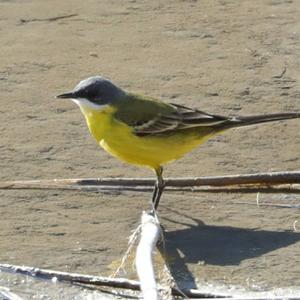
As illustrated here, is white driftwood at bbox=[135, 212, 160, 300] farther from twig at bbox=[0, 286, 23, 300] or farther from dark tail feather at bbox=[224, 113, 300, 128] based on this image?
dark tail feather at bbox=[224, 113, 300, 128]

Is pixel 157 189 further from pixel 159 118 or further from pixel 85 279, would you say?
pixel 85 279

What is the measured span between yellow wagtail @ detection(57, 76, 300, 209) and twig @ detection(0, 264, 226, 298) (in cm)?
141

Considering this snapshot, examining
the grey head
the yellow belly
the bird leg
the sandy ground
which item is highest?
the grey head

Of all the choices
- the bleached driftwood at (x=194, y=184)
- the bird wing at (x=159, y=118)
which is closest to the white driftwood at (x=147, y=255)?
the bleached driftwood at (x=194, y=184)

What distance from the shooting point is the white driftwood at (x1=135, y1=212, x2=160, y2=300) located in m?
6.20

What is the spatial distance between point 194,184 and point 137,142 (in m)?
0.54

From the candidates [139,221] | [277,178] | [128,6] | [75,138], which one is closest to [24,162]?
[75,138]

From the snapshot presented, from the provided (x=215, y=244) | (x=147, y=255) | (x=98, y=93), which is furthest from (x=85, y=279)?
(x=98, y=93)

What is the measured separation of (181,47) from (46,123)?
1.83 meters

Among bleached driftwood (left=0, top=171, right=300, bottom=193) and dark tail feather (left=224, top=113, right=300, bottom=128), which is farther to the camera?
dark tail feather (left=224, top=113, right=300, bottom=128)

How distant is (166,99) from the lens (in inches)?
373

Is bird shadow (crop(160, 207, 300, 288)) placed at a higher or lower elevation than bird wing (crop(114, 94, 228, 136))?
lower

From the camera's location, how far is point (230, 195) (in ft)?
26.3

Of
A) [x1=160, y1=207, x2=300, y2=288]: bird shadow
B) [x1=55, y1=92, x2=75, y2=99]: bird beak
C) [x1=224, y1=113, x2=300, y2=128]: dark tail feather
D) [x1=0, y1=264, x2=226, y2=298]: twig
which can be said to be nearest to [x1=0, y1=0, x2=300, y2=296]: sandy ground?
[x1=160, y1=207, x2=300, y2=288]: bird shadow
